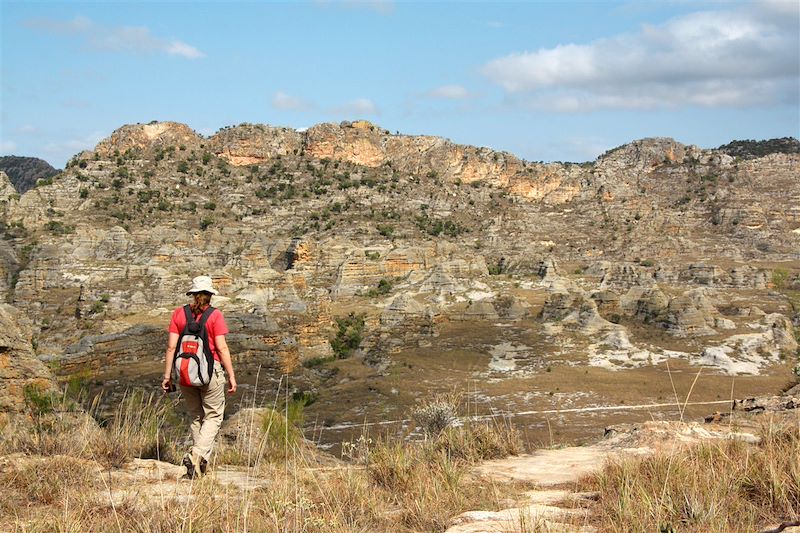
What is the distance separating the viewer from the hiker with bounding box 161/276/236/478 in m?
4.25

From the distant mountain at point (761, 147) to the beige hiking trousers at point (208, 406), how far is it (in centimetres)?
11574

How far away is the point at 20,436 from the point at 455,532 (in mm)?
3463

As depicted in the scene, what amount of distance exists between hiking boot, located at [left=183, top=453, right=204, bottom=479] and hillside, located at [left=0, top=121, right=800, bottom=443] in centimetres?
824

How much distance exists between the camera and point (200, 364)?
4270 millimetres

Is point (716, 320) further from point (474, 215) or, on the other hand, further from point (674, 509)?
point (474, 215)

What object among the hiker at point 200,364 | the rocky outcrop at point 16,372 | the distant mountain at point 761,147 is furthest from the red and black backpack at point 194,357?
the distant mountain at point 761,147

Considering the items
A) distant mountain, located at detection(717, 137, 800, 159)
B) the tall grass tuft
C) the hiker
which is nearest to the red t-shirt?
the hiker

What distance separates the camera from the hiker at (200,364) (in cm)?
425

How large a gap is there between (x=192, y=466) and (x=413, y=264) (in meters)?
43.7

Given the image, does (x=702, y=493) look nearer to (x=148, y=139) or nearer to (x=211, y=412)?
(x=211, y=412)

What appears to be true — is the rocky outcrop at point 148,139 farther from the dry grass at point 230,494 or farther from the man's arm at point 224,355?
the man's arm at point 224,355

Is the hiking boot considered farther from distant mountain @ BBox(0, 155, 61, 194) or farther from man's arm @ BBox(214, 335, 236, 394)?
distant mountain @ BBox(0, 155, 61, 194)

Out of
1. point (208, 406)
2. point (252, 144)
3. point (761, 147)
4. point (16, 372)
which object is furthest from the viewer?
point (761, 147)

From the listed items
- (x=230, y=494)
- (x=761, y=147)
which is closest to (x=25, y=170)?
(x=230, y=494)
